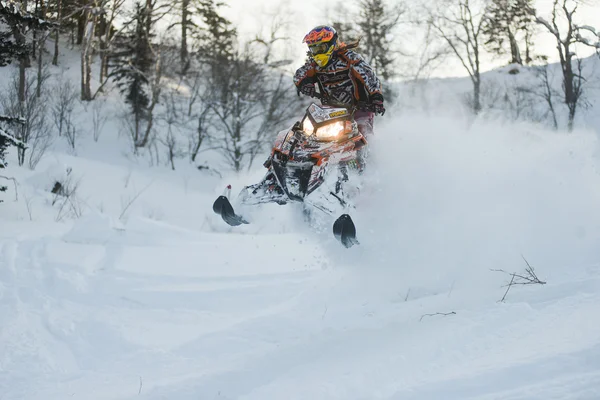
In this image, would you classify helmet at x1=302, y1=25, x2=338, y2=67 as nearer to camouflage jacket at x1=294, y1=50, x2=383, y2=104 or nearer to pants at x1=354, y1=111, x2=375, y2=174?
camouflage jacket at x1=294, y1=50, x2=383, y2=104

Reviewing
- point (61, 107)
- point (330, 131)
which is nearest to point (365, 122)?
point (330, 131)

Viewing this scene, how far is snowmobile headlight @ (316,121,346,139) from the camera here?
504cm

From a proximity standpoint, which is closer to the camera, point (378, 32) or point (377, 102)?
point (377, 102)

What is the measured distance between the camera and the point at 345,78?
5.62 m

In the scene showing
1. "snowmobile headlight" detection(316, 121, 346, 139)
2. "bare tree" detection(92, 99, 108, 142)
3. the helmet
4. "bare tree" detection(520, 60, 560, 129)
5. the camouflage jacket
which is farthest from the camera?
"bare tree" detection(520, 60, 560, 129)

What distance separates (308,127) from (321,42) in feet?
3.17

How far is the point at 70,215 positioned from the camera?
9.22 meters

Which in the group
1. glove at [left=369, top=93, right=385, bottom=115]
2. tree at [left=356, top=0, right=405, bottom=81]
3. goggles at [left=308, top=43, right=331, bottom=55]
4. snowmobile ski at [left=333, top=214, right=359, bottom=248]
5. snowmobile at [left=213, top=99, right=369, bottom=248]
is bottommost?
snowmobile ski at [left=333, top=214, right=359, bottom=248]

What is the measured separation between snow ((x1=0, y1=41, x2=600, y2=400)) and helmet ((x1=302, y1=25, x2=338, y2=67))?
127 centimetres

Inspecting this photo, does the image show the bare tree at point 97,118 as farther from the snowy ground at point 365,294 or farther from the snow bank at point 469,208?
the snow bank at point 469,208

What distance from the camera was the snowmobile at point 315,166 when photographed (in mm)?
5047

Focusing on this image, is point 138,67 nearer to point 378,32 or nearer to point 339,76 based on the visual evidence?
point 378,32

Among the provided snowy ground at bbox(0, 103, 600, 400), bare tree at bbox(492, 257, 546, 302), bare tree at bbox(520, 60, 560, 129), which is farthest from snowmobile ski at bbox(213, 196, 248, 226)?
bare tree at bbox(520, 60, 560, 129)

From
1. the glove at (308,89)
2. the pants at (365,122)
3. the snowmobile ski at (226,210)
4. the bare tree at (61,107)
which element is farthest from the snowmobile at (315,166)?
the bare tree at (61,107)
